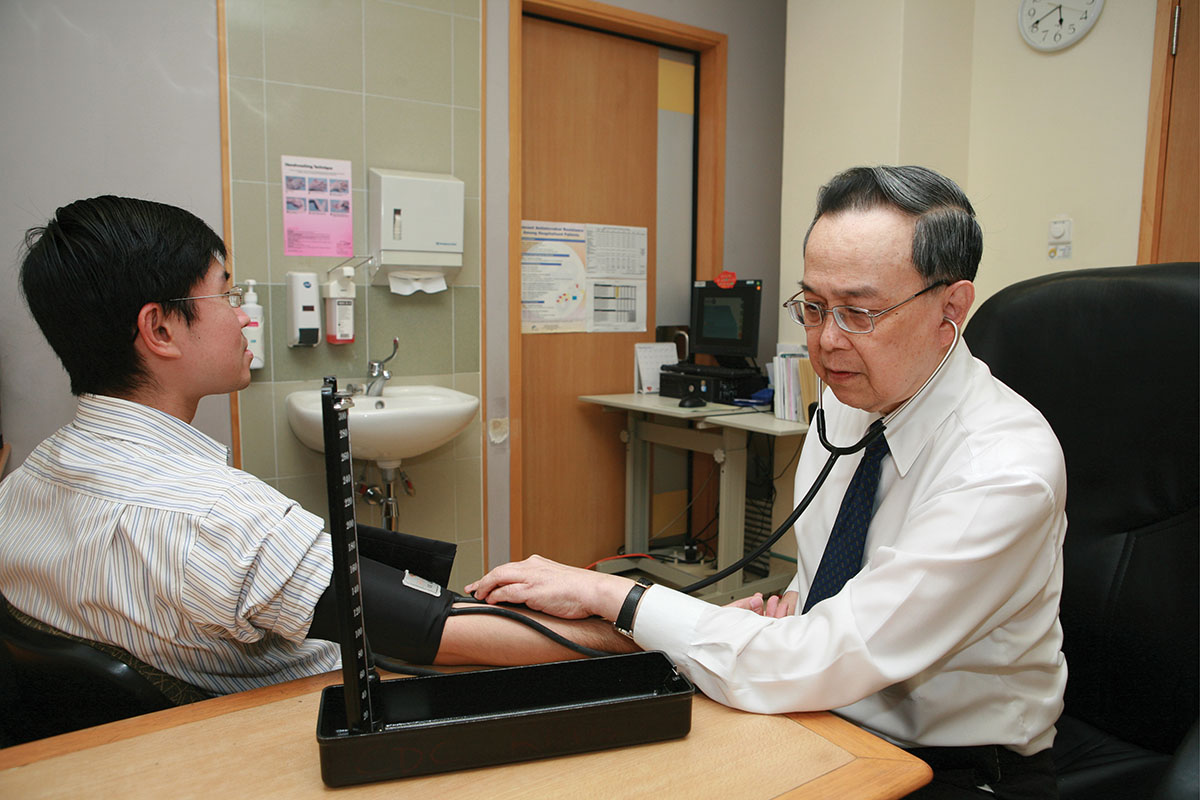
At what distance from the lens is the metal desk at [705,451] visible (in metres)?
2.81

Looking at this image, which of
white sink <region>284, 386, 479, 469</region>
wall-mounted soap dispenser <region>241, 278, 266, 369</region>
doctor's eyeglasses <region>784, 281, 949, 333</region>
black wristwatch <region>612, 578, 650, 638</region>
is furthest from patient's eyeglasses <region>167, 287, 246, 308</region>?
wall-mounted soap dispenser <region>241, 278, 266, 369</region>

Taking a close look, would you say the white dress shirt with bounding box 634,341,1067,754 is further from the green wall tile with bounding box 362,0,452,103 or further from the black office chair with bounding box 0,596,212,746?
the green wall tile with bounding box 362,0,452,103

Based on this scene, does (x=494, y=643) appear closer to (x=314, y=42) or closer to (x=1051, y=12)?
(x=314, y=42)

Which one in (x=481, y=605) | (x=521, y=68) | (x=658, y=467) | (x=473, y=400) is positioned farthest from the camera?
(x=658, y=467)

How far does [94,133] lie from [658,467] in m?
2.43

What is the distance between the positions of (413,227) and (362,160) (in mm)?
288

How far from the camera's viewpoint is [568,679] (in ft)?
2.61

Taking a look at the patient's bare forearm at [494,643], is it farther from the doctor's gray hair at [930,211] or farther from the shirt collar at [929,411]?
the doctor's gray hair at [930,211]

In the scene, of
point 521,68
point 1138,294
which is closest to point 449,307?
point 521,68

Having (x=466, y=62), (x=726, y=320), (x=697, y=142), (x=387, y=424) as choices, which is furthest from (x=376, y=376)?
(x=697, y=142)

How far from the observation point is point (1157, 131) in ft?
7.65

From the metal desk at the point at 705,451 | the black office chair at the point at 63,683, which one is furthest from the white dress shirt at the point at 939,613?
the metal desk at the point at 705,451

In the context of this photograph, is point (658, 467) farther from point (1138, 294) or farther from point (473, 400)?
point (1138, 294)

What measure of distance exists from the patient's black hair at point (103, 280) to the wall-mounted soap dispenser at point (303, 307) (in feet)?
4.81
